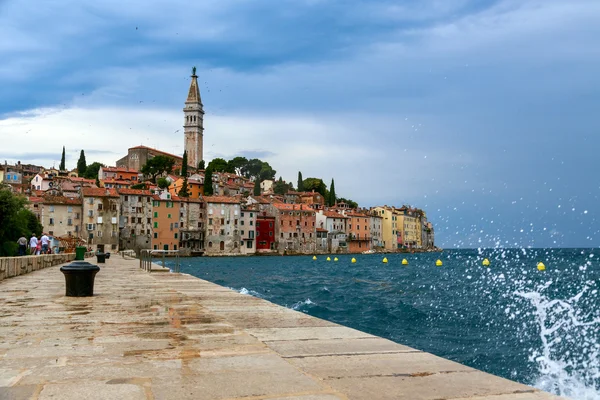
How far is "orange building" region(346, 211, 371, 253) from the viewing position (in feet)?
425

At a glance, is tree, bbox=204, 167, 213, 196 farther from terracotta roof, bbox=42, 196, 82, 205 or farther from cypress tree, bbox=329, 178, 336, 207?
cypress tree, bbox=329, 178, 336, 207

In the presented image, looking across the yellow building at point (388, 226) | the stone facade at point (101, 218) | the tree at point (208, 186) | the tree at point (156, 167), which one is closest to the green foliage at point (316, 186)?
the yellow building at point (388, 226)

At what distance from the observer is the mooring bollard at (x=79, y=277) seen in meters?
10.3

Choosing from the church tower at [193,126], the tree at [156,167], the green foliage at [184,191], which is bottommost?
the green foliage at [184,191]

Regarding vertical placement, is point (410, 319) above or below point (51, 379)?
below

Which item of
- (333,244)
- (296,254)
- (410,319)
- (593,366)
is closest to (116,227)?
(296,254)

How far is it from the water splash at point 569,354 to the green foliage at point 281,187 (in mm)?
132458

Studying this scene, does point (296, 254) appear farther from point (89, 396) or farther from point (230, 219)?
point (89, 396)

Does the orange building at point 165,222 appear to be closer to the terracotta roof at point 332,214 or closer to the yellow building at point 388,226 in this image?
the terracotta roof at point 332,214

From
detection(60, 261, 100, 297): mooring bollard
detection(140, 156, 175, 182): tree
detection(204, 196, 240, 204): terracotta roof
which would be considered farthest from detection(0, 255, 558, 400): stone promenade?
detection(140, 156, 175, 182): tree

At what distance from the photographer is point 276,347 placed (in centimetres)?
502

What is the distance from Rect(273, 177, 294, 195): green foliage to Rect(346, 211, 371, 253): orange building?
91.0 feet

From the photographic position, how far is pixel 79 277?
10312mm

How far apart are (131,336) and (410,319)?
1542 centimetres
